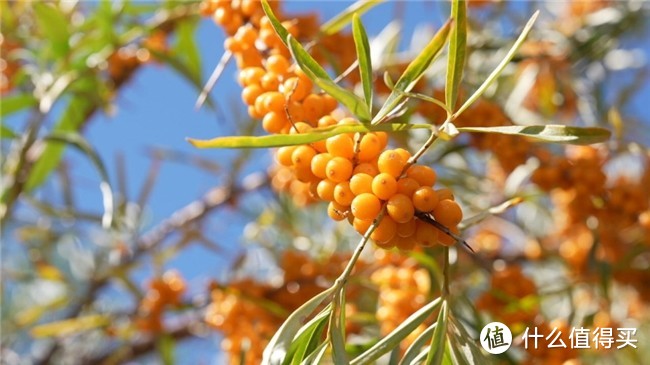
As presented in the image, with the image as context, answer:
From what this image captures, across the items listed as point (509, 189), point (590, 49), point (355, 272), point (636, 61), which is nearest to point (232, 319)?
point (355, 272)

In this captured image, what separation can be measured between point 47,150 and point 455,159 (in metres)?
0.69

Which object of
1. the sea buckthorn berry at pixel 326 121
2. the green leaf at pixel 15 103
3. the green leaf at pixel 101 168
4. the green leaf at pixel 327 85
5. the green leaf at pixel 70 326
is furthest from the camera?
the green leaf at pixel 70 326

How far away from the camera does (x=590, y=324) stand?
2.85ft

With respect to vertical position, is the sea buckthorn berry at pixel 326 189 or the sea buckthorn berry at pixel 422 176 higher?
the sea buckthorn berry at pixel 326 189

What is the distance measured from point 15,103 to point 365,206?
619 millimetres

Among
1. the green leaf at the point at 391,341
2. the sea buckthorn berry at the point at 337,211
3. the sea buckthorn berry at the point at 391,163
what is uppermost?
the sea buckthorn berry at the point at 391,163

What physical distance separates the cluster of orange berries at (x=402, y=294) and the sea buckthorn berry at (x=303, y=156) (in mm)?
290

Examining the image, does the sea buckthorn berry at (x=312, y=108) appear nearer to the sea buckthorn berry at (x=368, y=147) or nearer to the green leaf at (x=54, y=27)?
the sea buckthorn berry at (x=368, y=147)

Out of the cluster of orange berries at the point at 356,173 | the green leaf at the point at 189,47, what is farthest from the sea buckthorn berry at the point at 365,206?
the green leaf at the point at 189,47

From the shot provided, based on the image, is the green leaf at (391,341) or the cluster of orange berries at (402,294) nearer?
the green leaf at (391,341)

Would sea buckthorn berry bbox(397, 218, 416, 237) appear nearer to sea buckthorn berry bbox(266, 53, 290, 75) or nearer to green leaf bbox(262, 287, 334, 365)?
green leaf bbox(262, 287, 334, 365)

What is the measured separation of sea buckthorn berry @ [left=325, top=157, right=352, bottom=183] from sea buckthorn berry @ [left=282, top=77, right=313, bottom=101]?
8cm

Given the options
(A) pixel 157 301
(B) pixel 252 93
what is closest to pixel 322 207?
(A) pixel 157 301

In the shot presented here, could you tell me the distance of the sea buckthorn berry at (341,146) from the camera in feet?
1.62
